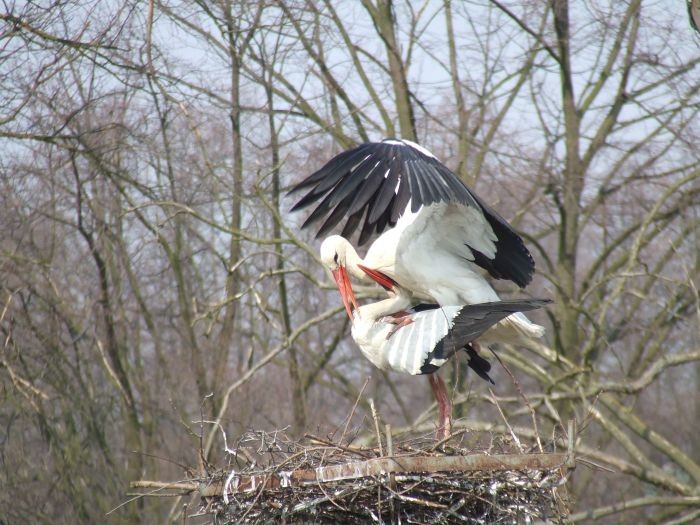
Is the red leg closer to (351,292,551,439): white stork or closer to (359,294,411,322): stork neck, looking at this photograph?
(351,292,551,439): white stork

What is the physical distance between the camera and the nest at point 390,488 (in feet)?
17.0

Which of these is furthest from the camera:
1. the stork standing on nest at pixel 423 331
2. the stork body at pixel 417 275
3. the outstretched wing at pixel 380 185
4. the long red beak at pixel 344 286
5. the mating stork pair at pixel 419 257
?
the long red beak at pixel 344 286

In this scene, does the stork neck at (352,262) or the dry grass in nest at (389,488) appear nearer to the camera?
the dry grass in nest at (389,488)

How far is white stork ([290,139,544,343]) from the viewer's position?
627 centimetres

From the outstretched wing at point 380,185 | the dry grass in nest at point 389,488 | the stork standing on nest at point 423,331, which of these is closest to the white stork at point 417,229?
the outstretched wing at point 380,185

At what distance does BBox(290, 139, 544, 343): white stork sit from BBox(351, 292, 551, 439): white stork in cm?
24

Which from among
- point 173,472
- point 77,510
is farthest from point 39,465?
point 173,472

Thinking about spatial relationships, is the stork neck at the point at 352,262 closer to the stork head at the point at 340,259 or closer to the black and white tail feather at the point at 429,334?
the stork head at the point at 340,259

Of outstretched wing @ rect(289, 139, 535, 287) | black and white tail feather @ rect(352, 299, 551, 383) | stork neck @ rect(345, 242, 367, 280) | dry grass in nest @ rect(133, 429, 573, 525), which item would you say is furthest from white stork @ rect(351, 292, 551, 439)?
dry grass in nest @ rect(133, 429, 573, 525)

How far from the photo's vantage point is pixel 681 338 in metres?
12.7

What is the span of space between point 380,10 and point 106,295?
4427 mm

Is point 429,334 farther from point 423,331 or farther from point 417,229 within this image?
point 417,229

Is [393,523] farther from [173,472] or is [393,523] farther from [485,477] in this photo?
[173,472]

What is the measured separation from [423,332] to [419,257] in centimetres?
71
